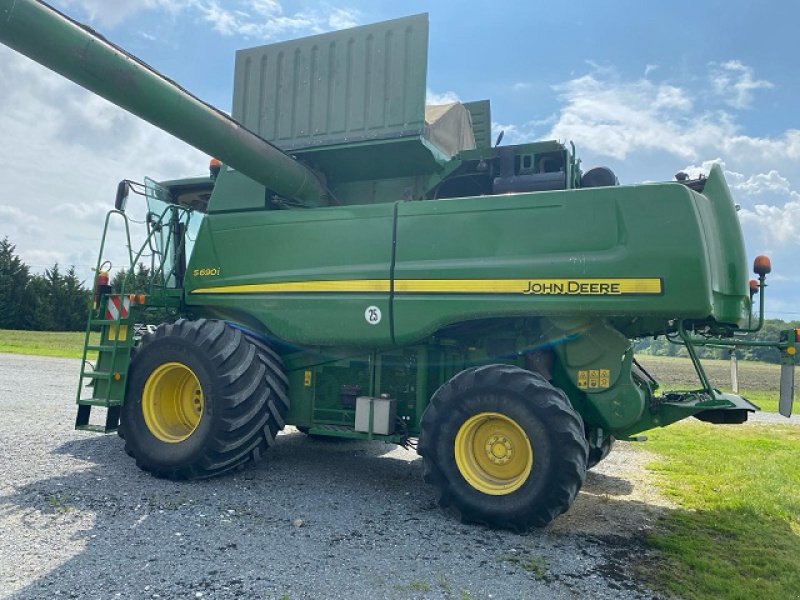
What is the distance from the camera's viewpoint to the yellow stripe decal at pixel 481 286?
4.62 metres

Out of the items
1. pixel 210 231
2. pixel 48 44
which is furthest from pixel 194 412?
pixel 48 44

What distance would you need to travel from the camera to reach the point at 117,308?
6.28 m

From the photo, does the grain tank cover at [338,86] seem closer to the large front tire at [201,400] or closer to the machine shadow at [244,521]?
the large front tire at [201,400]

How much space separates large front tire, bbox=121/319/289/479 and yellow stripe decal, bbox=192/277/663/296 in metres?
0.69

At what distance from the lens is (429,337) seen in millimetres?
5348

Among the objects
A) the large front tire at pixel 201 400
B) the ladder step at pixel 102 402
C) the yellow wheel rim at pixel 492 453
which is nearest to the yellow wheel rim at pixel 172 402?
the large front tire at pixel 201 400

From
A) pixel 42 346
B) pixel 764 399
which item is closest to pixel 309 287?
pixel 764 399

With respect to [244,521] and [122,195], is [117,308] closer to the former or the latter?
[122,195]

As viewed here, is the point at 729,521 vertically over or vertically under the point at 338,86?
under

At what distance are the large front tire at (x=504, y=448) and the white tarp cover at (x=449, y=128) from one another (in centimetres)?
288

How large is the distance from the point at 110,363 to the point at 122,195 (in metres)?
1.78

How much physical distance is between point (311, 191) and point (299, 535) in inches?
142

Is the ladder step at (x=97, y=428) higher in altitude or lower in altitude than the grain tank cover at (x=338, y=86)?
lower

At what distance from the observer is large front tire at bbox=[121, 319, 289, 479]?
17.9 ft
